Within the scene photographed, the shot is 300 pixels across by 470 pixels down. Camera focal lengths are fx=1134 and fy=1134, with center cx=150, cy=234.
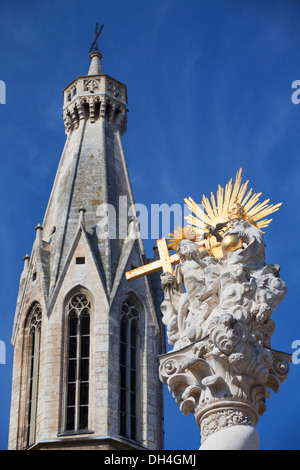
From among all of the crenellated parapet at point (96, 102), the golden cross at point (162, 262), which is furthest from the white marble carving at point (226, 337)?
the crenellated parapet at point (96, 102)

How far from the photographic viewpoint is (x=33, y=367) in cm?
3894

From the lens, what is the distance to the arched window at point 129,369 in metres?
36.8

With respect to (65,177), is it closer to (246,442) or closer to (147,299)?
(147,299)

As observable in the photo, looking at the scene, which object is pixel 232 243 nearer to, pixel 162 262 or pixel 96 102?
pixel 162 262

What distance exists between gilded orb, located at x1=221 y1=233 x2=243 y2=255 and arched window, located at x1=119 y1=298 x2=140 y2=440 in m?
23.4

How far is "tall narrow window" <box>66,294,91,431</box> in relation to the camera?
3634 cm

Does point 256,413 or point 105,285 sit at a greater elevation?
point 105,285

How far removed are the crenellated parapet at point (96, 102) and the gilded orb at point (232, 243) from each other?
33.0 meters

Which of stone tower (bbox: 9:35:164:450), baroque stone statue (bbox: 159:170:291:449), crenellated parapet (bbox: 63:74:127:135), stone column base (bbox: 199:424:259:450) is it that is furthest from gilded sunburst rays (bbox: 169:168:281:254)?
crenellated parapet (bbox: 63:74:127:135)

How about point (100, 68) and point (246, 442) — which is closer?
point (246, 442)

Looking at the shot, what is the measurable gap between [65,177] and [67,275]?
6.01 metres

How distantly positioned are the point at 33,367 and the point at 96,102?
41.3 ft

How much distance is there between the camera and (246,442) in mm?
11648
